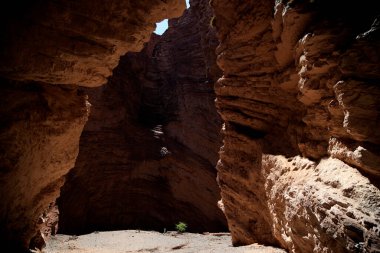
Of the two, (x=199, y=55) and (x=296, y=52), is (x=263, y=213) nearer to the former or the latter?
(x=296, y=52)

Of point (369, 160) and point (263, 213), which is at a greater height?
point (369, 160)

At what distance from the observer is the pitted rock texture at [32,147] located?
A: 19.6 ft

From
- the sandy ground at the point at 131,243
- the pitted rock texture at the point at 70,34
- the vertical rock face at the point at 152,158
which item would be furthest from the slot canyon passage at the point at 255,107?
the vertical rock face at the point at 152,158

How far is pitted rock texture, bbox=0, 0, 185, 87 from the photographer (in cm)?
562

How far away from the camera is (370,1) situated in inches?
225

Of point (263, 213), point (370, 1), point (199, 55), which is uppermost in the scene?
point (199, 55)

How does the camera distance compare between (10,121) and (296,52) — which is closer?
(10,121)

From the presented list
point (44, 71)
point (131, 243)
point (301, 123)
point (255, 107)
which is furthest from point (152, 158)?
point (44, 71)

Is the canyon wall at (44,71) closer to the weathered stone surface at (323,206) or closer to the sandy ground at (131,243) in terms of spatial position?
the weathered stone surface at (323,206)

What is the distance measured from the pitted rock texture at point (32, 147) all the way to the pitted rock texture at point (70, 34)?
52cm

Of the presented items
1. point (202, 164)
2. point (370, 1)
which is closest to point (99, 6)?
point (370, 1)

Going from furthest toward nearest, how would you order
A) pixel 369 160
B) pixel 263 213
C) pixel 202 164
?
pixel 202 164 < pixel 263 213 < pixel 369 160

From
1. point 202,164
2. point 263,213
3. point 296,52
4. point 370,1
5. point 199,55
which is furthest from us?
point 199,55

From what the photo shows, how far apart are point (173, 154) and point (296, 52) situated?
16947 millimetres
